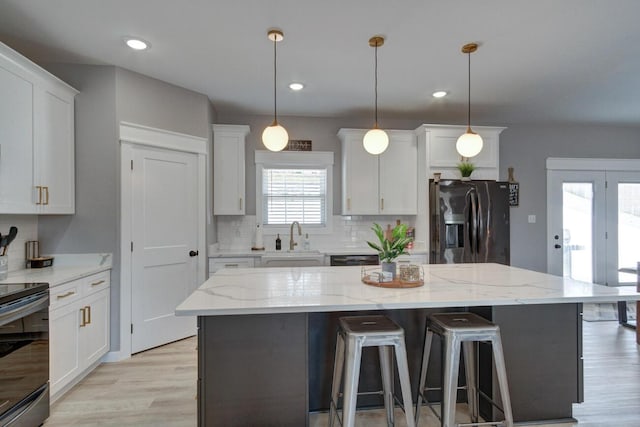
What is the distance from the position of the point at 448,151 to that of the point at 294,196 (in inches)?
79.5

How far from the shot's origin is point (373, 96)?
3.85 meters

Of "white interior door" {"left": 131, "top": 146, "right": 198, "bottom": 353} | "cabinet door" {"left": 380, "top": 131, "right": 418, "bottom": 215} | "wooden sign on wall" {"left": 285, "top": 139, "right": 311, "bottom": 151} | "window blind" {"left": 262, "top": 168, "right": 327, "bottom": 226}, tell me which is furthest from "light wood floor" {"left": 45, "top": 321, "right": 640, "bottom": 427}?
"wooden sign on wall" {"left": 285, "top": 139, "right": 311, "bottom": 151}

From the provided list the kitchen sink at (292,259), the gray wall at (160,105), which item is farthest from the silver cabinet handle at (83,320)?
the kitchen sink at (292,259)

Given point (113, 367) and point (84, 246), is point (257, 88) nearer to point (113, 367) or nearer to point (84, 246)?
point (84, 246)

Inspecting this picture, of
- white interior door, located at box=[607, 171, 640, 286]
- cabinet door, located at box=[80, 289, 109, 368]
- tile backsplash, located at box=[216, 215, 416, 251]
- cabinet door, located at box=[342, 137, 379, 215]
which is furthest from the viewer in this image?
white interior door, located at box=[607, 171, 640, 286]

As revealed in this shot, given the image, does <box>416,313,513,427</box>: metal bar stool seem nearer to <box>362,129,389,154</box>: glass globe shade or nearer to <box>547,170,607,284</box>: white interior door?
<box>362,129,389,154</box>: glass globe shade

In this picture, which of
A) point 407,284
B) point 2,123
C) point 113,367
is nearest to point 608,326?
point 407,284

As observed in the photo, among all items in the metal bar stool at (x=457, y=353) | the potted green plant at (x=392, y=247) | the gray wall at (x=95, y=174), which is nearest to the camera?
the metal bar stool at (x=457, y=353)

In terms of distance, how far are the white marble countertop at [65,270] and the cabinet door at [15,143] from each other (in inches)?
18.5

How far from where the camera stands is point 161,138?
3.36m

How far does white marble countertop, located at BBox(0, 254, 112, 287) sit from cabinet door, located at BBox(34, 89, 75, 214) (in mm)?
421

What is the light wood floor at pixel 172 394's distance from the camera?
218 cm

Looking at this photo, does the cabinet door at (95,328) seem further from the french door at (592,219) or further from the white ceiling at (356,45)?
the french door at (592,219)

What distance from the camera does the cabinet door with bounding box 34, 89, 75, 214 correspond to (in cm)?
258
